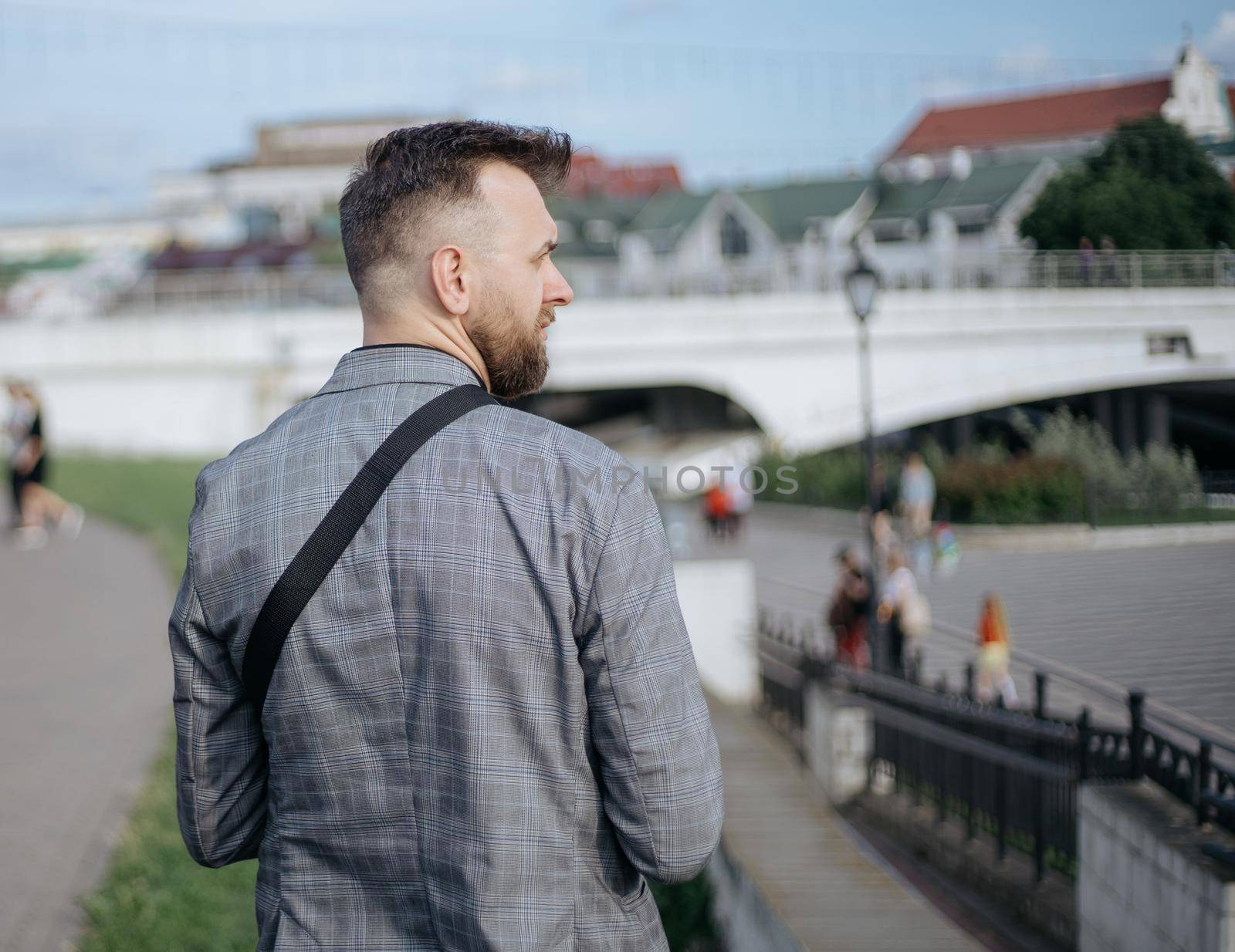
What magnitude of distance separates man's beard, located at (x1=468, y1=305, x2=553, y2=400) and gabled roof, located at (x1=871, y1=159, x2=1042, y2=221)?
254 cm

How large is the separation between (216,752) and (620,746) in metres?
0.69

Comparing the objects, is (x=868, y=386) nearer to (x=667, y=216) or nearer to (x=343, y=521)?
(x=667, y=216)

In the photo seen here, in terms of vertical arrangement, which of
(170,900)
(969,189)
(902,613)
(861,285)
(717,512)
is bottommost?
(170,900)

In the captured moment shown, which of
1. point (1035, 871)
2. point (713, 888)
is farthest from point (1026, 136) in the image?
point (713, 888)

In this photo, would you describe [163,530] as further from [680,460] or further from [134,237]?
[134,237]

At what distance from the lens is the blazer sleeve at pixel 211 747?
194 cm

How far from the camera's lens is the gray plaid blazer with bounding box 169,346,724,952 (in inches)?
68.6

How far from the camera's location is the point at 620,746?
1.76 meters

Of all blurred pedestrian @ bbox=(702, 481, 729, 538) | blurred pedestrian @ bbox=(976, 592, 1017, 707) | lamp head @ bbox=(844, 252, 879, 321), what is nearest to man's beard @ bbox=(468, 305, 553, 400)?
blurred pedestrian @ bbox=(976, 592, 1017, 707)

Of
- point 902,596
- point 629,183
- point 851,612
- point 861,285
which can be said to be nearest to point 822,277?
point 902,596

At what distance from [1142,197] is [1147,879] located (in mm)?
2060

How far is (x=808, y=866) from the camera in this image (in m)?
6.21

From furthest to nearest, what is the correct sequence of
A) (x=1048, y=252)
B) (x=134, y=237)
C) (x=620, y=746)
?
(x=134, y=237), (x=1048, y=252), (x=620, y=746)

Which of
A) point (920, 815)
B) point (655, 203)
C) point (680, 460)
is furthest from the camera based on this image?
point (680, 460)
